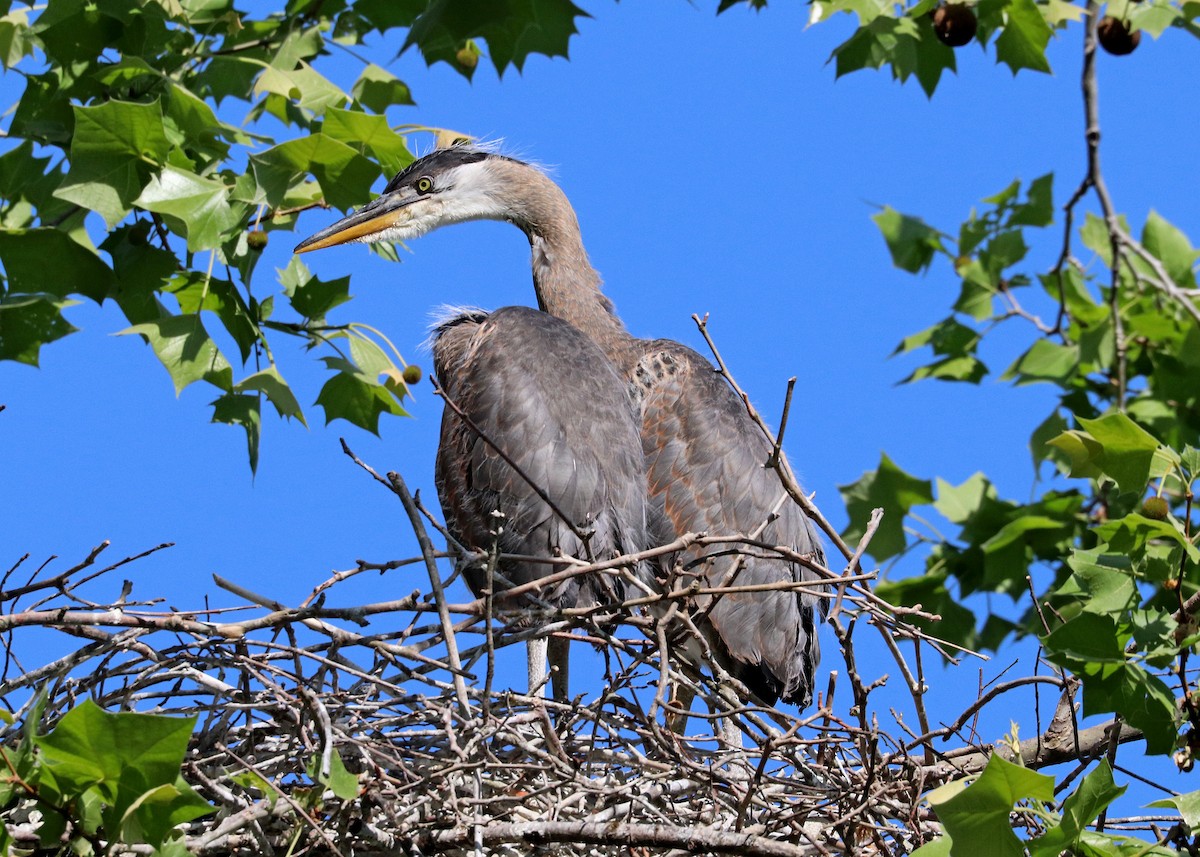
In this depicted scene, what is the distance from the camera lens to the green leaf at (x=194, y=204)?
356 centimetres

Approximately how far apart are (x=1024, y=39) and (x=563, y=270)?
65.7 inches

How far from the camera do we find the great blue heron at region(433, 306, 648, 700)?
12.9 feet

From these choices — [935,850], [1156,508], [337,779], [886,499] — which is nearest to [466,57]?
[886,499]

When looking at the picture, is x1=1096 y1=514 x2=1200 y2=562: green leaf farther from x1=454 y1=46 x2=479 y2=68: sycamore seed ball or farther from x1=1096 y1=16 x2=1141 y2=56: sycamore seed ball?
x1=454 y1=46 x2=479 y2=68: sycamore seed ball

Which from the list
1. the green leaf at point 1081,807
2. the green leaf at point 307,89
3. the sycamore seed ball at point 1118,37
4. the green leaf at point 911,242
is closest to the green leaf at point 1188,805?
the green leaf at point 1081,807

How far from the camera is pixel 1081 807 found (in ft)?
8.03

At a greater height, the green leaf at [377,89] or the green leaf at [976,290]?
the green leaf at [976,290]

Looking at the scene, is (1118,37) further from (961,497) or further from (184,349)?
(184,349)

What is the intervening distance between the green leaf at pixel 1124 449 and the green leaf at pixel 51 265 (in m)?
2.59

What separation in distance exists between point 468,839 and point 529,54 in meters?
2.64

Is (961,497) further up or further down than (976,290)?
further down

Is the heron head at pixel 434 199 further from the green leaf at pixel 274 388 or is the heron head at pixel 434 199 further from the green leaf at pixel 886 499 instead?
the green leaf at pixel 886 499

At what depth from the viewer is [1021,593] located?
17.3 feet

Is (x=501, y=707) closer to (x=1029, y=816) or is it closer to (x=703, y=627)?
(x=1029, y=816)
